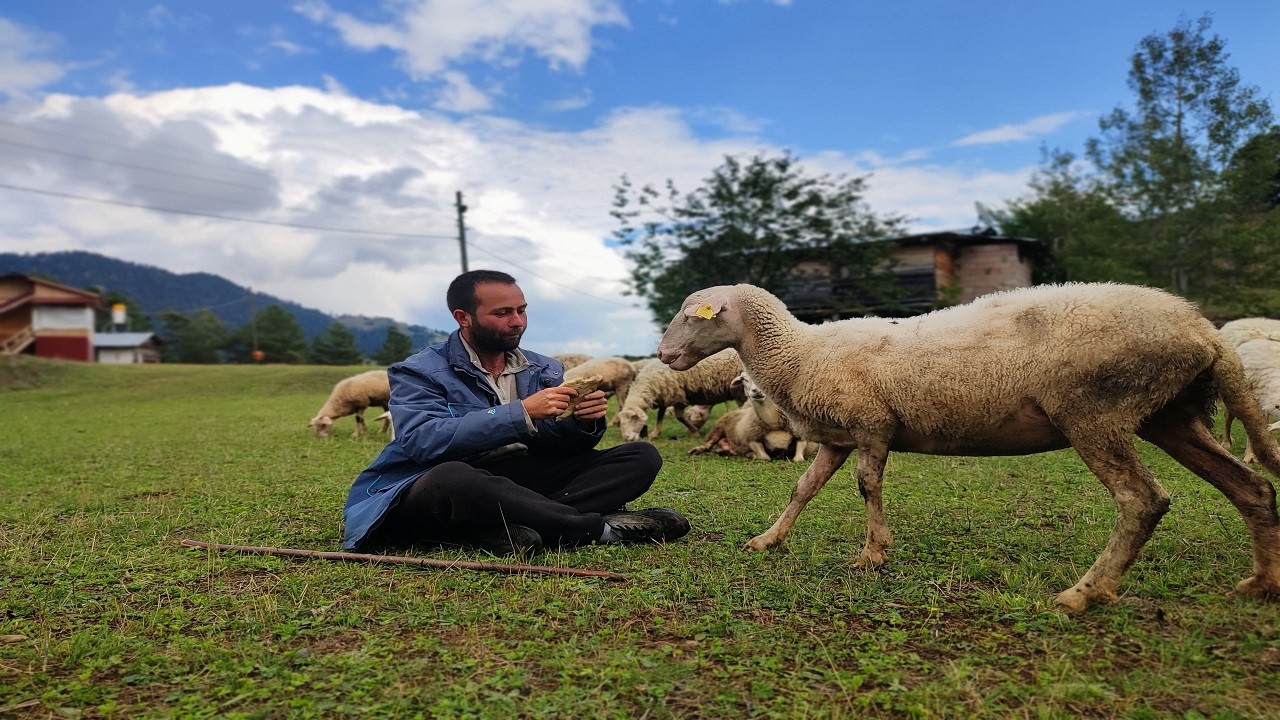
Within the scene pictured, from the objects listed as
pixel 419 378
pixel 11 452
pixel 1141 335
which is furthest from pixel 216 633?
pixel 11 452

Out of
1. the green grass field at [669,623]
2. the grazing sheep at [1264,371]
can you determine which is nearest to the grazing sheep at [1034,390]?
the green grass field at [669,623]

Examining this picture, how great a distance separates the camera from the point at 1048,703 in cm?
271

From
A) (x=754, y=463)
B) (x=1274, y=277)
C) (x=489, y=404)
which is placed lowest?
(x=754, y=463)

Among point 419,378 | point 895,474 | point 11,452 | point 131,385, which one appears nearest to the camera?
point 419,378

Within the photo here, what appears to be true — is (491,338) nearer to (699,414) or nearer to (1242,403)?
(1242,403)

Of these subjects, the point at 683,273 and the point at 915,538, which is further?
the point at 683,273

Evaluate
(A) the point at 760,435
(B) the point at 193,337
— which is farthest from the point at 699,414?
(B) the point at 193,337

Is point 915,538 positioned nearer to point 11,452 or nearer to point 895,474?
point 895,474

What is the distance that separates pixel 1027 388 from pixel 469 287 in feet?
10.2

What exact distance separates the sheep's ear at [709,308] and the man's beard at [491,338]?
3.52 feet

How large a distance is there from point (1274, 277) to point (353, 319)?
9825 cm

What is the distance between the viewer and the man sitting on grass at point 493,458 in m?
Answer: 4.57

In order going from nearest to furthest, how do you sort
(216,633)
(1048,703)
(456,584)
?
(1048,703) → (216,633) → (456,584)

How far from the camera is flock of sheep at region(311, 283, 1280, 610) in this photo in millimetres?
3707
